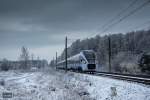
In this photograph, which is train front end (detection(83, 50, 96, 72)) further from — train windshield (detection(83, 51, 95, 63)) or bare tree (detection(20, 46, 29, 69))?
bare tree (detection(20, 46, 29, 69))

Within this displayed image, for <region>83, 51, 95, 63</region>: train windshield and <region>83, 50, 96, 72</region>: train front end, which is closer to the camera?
<region>83, 50, 96, 72</region>: train front end

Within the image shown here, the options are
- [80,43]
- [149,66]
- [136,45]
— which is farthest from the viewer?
[80,43]

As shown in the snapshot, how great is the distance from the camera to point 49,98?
1631 centimetres

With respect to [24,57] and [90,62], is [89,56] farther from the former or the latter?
[24,57]

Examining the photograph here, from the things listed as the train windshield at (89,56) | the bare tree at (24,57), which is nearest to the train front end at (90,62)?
the train windshield at (89,56)

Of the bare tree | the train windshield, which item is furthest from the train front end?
the bare tree

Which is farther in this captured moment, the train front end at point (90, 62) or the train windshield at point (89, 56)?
the train windshield at point (89, 56)

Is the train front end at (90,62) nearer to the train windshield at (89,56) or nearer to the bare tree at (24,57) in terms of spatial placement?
the train windshield at (89,56)

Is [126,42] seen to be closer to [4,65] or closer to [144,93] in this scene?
[4,65]

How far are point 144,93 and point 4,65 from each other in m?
125

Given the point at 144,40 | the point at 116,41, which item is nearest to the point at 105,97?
the point at 116,41

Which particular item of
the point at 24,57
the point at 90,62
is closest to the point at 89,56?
the point at 90,62

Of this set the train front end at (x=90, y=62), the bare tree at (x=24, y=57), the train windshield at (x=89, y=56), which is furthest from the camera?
the bare tree at (x=24, y=57)

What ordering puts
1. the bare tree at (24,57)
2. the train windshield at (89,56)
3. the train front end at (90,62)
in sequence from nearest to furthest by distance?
the train front end at (90,62)
the train windshield at (89,56)
the bare tree at (24,57)
